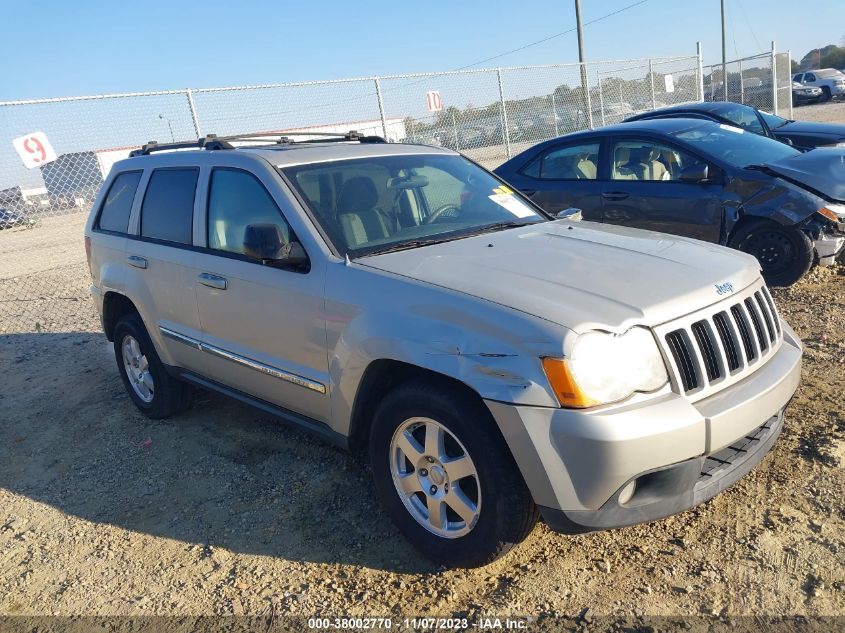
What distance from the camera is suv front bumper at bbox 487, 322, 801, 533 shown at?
93.5 inches

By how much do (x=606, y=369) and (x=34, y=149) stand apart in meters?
9.46

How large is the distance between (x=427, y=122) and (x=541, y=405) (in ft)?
44.1

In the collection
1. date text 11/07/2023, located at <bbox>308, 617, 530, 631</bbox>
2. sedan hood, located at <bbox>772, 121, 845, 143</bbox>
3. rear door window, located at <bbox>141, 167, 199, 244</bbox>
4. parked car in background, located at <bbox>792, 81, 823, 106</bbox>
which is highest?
rear door window, located at <bbox>141, 167, 199, 244</bbox>

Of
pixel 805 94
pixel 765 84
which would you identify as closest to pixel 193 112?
pixel 765 84

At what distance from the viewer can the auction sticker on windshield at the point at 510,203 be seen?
13.3 feet

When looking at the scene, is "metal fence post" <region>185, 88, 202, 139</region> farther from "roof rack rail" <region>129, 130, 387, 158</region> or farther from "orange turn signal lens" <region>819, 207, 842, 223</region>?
"orange turn signal lens" <region>819, 207, 842, 223</region>

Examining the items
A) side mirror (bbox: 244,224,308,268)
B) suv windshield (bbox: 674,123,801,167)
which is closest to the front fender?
side mirror (bbox: 244,224,308,268)

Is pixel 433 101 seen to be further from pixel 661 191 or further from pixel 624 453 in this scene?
pixel 624 453

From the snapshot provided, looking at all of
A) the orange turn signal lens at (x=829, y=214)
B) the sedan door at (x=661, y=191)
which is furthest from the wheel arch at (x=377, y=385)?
the orange turn signal lens at (x=829, y=214)

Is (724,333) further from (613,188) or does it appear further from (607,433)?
(613,188)

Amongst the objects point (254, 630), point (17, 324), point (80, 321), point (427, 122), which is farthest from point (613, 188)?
point (427, 122)

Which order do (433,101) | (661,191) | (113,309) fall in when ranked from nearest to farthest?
(113,309)
(661,191)
(433,101)

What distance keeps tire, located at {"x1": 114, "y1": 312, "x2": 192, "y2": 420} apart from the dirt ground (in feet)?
0.48

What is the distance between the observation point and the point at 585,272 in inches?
115
